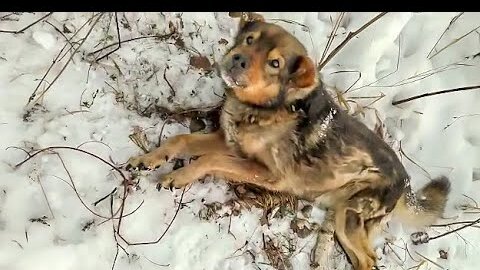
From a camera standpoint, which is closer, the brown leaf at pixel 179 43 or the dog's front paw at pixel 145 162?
the dog's front paw at pixel 145 162

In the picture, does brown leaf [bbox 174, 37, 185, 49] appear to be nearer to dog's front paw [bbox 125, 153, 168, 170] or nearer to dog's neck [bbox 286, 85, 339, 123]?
dog's front paw [bbox 125, 153, 168, 170]

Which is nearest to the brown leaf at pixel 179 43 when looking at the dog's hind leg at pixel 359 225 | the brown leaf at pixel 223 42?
the brown leaf at pixel 223 42

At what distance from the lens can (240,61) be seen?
2975 mm

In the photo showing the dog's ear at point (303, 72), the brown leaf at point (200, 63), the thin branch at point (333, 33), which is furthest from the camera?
the thin branch at point (333, 33)

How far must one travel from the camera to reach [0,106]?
132 inches

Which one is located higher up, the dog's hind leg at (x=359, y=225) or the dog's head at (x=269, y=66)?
the dog's head at (x=269, y=66)

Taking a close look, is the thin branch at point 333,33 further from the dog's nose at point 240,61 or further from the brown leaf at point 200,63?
the dog's nose at point 240,61

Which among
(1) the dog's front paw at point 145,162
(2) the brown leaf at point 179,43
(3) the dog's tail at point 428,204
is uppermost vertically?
(2) the brown leaf at point 179,43

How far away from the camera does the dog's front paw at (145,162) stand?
345cm

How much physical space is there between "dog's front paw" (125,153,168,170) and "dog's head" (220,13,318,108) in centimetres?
63

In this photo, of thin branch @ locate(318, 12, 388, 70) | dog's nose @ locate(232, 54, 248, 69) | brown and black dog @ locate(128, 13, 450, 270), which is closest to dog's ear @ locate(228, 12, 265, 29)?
brown and black dog @ locate(128, 13, 450, 270)

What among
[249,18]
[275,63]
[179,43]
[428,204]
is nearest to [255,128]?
[275,63]

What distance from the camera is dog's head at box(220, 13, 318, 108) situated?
2971mm
